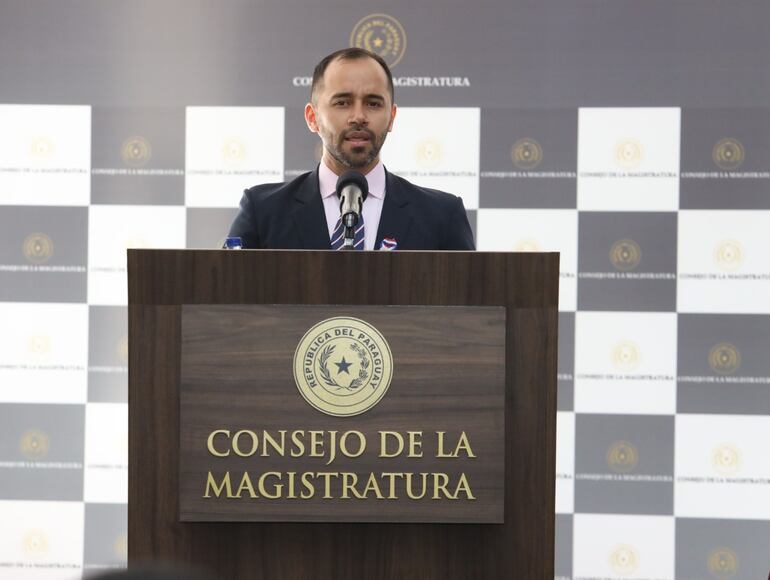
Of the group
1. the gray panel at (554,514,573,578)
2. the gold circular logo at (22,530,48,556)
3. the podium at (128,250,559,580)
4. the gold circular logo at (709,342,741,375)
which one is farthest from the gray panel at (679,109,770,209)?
the gold circular logo at (22,530,48,556)

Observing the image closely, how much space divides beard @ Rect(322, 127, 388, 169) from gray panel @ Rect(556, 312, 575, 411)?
1634 mm

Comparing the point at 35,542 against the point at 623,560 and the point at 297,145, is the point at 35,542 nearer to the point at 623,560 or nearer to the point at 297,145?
the point at 297,145

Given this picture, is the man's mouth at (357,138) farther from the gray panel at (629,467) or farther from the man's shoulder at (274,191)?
the gray panel at (629,467)

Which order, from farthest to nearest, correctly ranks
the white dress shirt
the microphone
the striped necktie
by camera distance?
1. the white dress shirt
2. the striped necktie
3. the microphone

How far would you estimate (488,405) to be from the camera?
146 cm

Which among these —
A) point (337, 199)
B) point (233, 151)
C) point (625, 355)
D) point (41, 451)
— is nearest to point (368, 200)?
point (337, 199)

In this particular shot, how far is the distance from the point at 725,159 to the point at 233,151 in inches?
70.3

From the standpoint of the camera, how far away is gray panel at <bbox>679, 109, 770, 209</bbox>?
11.0ft

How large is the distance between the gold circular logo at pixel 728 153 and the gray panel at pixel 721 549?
4.20 ft

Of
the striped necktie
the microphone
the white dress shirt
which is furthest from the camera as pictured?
the white dress shirt

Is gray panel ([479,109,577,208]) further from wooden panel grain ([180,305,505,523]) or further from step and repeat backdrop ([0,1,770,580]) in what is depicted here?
wooden panel grain ([180,305,505,523])

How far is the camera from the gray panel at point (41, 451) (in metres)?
3.48

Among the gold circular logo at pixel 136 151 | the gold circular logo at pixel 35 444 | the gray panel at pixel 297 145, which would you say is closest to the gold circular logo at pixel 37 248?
the gold circular logo at pixel 136 151

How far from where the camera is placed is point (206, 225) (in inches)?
136
